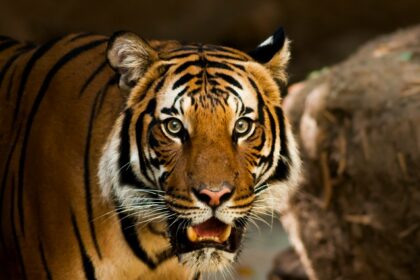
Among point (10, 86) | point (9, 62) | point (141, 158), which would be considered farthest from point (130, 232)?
point (9, 62)

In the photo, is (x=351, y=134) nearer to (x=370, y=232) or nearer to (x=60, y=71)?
(x=370, y=232)

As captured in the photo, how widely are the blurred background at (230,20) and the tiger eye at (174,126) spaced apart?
16.9 feet

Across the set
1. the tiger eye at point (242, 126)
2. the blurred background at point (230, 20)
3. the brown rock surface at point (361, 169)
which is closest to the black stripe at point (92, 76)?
the tiger eye at point (242, 126)

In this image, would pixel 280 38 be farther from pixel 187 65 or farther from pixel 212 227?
pixel 212 227

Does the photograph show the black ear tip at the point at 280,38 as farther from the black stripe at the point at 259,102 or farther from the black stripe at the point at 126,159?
the black stripe at the point at 126,159

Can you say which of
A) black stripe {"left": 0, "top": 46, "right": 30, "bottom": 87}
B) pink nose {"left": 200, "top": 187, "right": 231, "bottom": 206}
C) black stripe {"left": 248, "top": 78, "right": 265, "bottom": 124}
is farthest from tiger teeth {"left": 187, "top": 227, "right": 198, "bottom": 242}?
black stripe {"left": 0, "top": 46, "right": 30, "bottom": 87}

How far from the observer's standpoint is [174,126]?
9.86 feet

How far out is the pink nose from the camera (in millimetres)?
2820

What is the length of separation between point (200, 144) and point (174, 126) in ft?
0.48

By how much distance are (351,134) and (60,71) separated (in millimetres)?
1911

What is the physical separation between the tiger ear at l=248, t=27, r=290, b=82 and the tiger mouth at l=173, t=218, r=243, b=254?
628mm

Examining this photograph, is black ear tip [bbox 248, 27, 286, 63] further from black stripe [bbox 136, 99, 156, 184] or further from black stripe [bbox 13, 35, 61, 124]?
black stripe [bbox 13, 35, 61, 124]

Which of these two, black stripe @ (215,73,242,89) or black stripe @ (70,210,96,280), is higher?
black stripe @ (215,73,242,89)

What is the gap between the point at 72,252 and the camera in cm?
320
